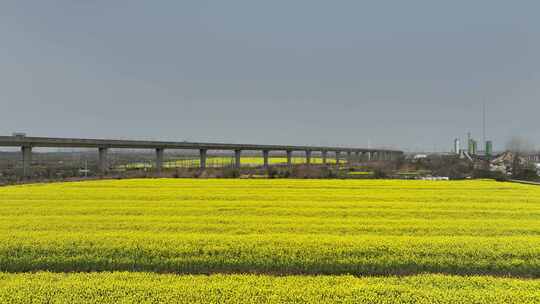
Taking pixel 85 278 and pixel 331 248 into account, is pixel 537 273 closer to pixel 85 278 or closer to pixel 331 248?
pixel 331 248

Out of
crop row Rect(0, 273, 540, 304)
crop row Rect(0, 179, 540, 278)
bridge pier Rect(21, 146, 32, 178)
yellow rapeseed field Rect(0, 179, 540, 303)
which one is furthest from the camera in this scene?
bridge pier Rect(21, 146, 32, 178)

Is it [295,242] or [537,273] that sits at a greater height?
[295,242]

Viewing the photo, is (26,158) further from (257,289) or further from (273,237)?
(257,289)

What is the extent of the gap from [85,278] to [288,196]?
12.6 m

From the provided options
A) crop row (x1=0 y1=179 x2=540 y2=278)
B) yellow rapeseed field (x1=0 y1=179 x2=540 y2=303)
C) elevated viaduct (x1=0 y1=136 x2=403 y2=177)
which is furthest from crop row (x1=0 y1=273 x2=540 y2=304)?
elevated viaduct (x1=0 y1=136 x2=403 y2=177)

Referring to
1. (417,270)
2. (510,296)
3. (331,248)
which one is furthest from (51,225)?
(510,296)

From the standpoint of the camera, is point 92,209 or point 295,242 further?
point 92,209

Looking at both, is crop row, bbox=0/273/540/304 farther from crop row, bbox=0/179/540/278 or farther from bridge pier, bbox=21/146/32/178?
bridge pier, bbox=21/146/32/178

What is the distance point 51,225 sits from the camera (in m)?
10.1

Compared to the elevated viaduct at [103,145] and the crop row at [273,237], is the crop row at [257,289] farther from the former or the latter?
the elevated viaduct at [103,145]

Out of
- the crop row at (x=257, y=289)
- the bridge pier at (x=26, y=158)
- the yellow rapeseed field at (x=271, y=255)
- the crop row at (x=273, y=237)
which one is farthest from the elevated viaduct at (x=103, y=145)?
the crop row at (x=257, y=289)

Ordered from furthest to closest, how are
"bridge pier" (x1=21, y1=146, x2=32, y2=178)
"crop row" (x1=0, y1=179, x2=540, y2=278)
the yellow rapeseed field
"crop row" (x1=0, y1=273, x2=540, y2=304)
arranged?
1. "bridge pier" (x1=21, y1=146, x2=32, y2=178)
2. "crop row" (x1=0, y1=179, x2=540, y2=278)
3. the yellow rapeseed field
4. "crop row" (x1=0, y1=273, x2=540, y2=304)

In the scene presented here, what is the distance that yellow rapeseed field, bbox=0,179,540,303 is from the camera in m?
5.61

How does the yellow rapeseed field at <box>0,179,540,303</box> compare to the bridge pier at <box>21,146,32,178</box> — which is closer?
the yellow rapeseed field at <box>0,179,540,303</box>
